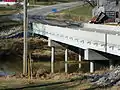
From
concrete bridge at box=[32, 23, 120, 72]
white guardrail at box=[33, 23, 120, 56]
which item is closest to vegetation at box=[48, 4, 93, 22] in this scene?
white guardrail at box=[33, 23, 120, 56]

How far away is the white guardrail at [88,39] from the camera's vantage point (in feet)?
89.4

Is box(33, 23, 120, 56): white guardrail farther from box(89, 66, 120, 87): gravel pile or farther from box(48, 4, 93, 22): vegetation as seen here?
box(48, 4, 93, 22): vegetation

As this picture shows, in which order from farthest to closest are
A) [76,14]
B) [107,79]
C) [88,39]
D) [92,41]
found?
[76,14]
[88,39]
[92,41]
[107,79]

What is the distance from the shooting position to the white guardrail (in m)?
27.2

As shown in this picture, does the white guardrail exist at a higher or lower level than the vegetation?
higher

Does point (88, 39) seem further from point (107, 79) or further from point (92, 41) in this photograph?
point (107, 79)

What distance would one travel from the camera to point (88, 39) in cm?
3177

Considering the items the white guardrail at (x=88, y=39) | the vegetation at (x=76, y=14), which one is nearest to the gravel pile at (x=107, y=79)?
the white guardrail at (x=88, y=39)

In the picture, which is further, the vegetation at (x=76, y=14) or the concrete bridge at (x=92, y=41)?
the vegetation at (x=76, y=14)

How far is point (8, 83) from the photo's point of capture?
25.7 metres

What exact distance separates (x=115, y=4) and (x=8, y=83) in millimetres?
60096

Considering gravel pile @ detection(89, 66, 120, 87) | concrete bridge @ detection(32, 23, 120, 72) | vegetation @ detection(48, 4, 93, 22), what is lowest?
vegetation @ detection(48, 4, 93, 22)

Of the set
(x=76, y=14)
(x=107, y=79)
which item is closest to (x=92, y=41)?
(x=107, y=79)

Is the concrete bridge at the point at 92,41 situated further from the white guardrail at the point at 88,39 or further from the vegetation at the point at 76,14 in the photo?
the vegetation at the point at 76,14
